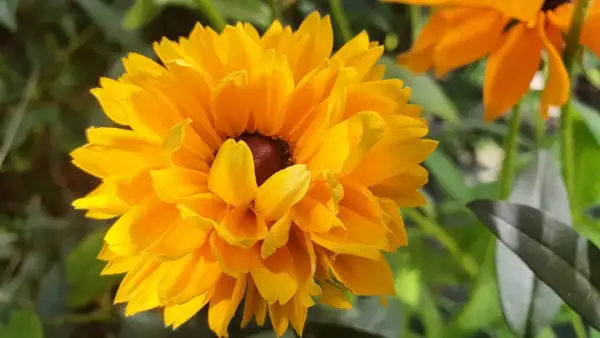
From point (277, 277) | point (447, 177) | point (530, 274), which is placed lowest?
point (447, 177)

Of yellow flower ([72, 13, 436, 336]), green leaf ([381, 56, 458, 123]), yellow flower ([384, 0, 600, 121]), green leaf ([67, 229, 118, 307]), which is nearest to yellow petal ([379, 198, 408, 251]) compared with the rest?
yellow flower ([72, 13, 436, 336])

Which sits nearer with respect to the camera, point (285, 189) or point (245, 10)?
point (285, 189)

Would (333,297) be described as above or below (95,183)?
above

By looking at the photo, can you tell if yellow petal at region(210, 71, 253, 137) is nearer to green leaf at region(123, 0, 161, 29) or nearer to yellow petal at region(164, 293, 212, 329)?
yellow petal at region(164, 293, 212, 329)

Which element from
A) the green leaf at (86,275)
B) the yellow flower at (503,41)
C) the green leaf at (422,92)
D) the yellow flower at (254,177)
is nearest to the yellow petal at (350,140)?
the yellow flower at (254,177)

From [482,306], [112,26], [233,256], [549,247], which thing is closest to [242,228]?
[233,256]

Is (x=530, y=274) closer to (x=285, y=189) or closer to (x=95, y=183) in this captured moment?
(x=285, y=189)

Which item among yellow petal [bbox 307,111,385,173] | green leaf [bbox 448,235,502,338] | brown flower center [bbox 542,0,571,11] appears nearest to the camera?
yellow petal [bbox 307,111,385,173]
